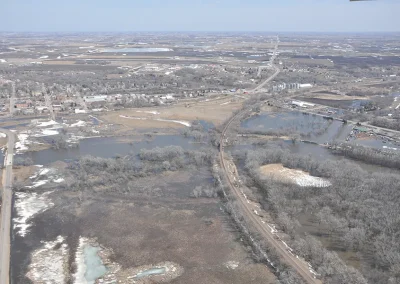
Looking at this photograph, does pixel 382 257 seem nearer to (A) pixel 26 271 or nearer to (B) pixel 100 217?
(B) pixel 100 217

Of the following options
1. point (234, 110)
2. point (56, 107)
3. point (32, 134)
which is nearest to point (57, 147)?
point (32, 134)

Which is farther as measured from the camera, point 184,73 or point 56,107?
point 184,73

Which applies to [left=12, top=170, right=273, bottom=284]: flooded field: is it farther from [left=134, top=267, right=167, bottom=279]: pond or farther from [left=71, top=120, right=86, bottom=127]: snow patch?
[left=71, top=120, right=86, bottom=127]: snow patch

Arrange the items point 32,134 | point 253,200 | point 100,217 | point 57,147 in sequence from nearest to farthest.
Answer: point 100,217
point 253,200
point 57,147
point 32,134

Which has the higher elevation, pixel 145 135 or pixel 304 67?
pixel 304 67

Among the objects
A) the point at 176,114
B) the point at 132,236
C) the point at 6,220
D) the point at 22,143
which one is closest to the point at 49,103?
the point at 22,143

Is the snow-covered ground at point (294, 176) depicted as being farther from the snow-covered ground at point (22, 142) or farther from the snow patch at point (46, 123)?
the snow patch at point (46, 123)

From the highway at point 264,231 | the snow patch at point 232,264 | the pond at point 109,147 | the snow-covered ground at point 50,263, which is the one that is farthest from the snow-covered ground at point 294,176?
the snow-covered ground at point 50,263
